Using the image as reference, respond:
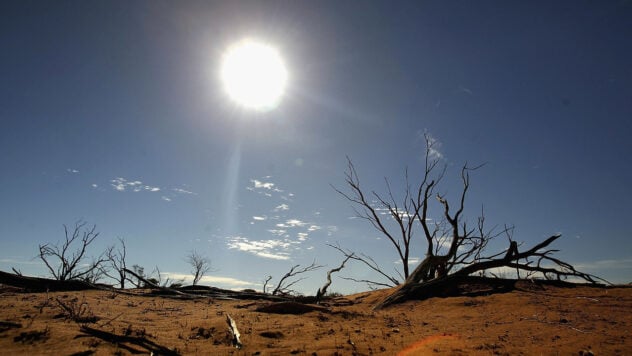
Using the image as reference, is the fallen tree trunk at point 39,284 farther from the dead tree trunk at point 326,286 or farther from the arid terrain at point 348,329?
the dead tree trunk at point 326,286

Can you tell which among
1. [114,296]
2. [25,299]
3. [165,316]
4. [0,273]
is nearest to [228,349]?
[165,316]

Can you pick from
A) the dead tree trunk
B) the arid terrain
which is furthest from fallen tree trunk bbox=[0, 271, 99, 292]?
the dead tree trunk

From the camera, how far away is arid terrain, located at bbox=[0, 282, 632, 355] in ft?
12.0

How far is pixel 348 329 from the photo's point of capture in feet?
16.1

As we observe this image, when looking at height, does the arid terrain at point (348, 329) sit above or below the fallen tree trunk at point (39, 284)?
below

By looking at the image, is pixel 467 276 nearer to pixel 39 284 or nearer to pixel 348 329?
pixel 348 329

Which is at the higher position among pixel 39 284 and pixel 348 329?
pixel 39 284

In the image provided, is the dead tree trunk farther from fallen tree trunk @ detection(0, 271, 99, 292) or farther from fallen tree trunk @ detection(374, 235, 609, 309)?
fallen tree trunk @ detection(0, 271, 99, 292)

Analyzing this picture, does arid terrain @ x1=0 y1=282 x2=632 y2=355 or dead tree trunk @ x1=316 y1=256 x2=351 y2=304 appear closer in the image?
arid terrain @ x1=0 y1=282 x2=632 y2=355

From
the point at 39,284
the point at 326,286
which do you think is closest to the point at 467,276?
the point at 326,286

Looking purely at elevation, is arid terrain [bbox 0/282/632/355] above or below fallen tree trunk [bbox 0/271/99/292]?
below

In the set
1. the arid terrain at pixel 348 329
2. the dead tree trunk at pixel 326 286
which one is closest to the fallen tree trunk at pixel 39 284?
the arid terrain at pixel 348 329

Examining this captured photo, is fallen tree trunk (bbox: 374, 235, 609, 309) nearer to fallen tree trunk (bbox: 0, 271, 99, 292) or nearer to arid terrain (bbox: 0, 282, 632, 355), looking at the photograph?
arid terrain (bbox: 0, 282, 632, 355)

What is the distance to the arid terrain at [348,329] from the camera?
143 inches
